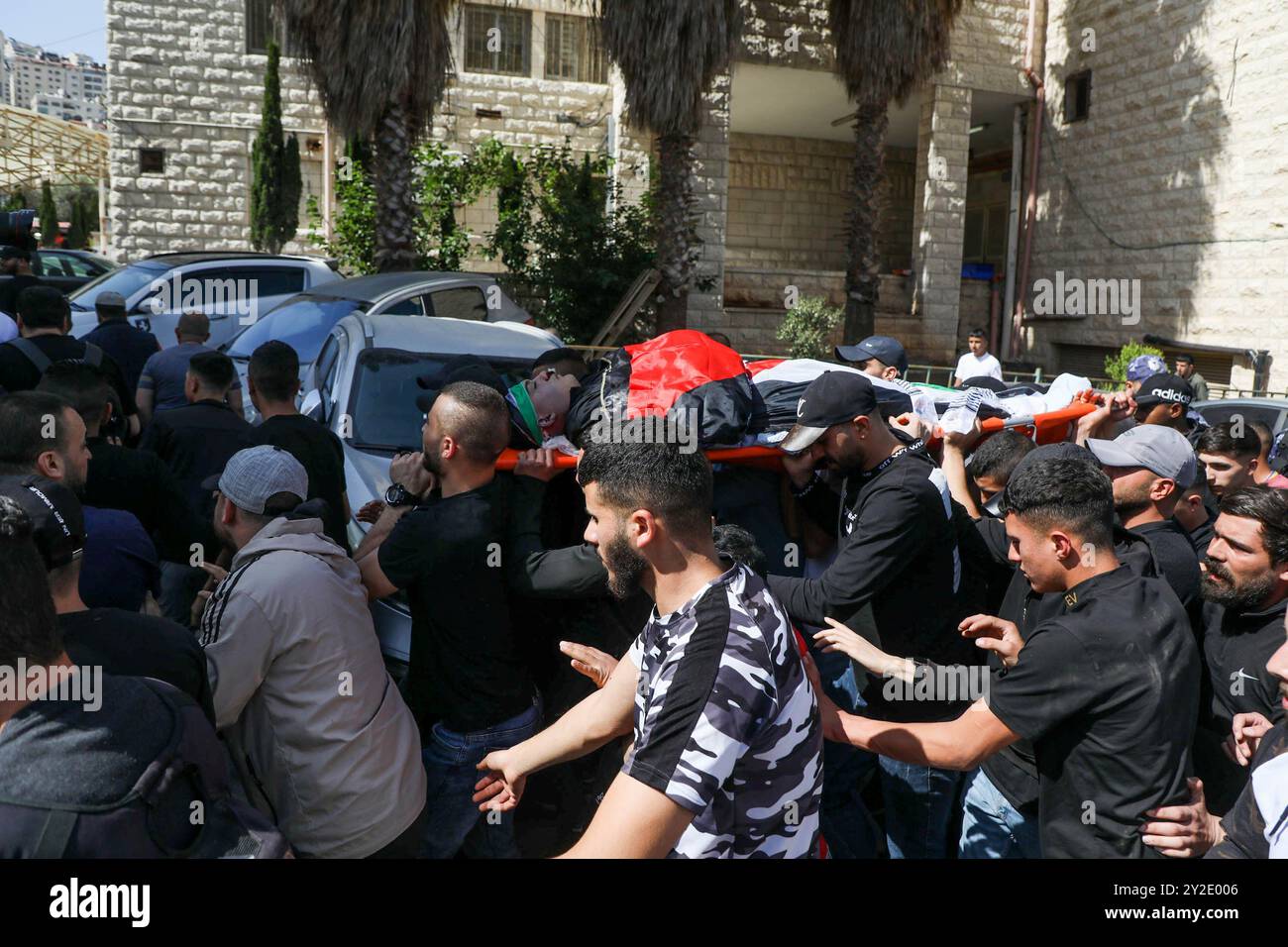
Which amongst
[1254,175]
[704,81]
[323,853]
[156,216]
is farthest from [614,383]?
[156,216]

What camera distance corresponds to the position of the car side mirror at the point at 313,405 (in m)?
7.14

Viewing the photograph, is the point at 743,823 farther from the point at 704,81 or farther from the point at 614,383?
the point at 704,81

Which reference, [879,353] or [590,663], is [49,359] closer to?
[590,663]

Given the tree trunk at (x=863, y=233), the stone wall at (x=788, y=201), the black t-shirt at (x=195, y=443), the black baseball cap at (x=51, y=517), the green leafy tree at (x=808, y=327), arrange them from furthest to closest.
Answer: the stone wall at (x=788, y=201), the tree trunk at (x=863, y=233), the green leafy tree at (x=808, y=327), the black t-shirt at (x=195, y=443), the black baseball cap at (x=51, y=517)

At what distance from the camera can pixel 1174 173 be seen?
16312 mm

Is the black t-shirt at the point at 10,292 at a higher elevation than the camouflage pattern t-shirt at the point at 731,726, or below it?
higher

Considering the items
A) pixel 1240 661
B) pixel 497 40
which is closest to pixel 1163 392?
pixel 1240 661

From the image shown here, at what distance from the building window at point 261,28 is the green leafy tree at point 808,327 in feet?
35.1

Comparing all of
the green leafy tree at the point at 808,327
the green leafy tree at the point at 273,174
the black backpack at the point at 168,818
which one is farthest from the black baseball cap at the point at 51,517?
the green leafy tree at the point at 273,174

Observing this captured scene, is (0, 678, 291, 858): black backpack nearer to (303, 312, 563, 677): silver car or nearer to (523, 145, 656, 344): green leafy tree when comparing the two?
(303, 312, 563, 677): silver car

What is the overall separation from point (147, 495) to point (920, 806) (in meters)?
3.41

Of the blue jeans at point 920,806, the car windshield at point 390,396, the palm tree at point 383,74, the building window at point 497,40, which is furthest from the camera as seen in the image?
the building window at point 497,40

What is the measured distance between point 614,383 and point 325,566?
1.52 meters

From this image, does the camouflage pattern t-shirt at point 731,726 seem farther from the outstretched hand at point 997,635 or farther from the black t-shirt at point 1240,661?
the black t-shirt at point 1240,661
